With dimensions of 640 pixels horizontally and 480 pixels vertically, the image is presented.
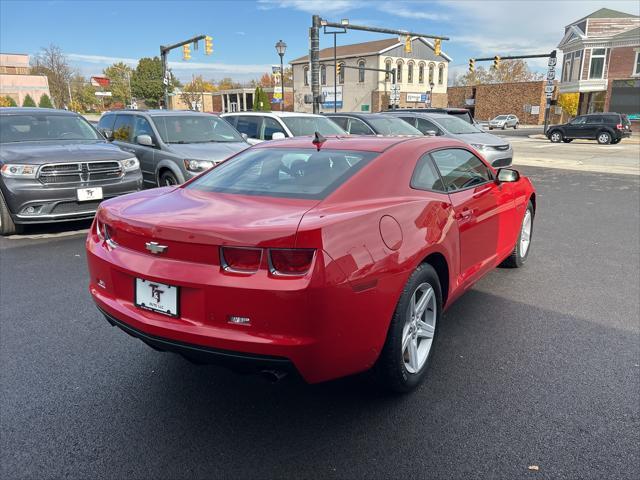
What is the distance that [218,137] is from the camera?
927 cm

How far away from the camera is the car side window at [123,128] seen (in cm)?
962

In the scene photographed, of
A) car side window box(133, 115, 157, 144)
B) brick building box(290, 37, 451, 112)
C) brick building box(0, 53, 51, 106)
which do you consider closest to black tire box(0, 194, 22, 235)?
car side window box(133, 115, 157, 144)

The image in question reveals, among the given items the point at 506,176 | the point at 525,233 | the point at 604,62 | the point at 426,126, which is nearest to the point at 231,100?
the point at 604,62

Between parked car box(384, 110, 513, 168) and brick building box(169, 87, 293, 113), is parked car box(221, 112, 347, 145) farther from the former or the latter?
brick building box(169, 87, 293, 113)

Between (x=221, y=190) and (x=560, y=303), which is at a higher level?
(x=221, y=190)

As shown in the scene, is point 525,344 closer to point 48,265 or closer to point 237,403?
point 237,403

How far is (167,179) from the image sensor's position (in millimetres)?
Result: 8422

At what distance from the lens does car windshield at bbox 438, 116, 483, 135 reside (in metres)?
13.1

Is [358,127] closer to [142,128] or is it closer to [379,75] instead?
[142,128]

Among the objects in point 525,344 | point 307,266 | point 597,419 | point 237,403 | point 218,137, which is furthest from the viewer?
point 218,137

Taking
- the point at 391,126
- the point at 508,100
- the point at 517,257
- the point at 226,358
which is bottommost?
the point at 517,257

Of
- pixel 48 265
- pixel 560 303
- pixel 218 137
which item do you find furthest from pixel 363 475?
pixel 218 137

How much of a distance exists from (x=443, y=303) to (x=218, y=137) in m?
6.95

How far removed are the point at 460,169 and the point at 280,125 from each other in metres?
7.10
